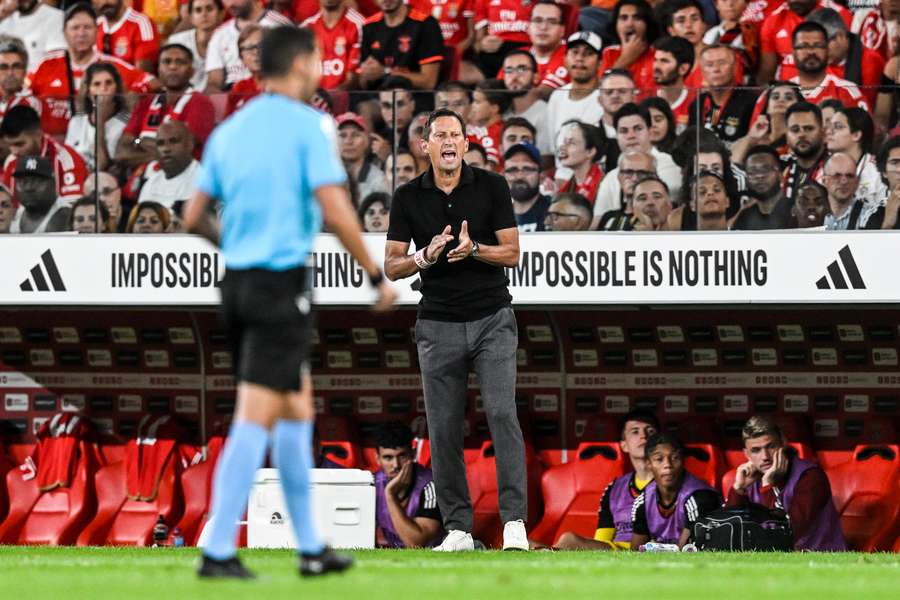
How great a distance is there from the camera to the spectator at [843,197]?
33.4 feet

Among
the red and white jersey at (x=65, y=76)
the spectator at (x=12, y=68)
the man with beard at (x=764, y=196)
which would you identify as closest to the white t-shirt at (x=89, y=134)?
the spectator at (x=12, y=68)

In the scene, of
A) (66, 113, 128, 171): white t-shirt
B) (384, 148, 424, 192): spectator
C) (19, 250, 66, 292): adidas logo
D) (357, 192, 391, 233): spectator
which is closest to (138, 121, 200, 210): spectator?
(66, 113, 128, 171): white t-shirt

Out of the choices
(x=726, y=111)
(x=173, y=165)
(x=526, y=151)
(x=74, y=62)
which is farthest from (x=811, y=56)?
(x=74, y=62)

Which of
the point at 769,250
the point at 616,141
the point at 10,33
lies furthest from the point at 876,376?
the point at 10,33

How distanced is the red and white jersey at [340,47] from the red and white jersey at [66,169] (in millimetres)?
2268

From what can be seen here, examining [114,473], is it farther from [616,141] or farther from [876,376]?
[876,376]

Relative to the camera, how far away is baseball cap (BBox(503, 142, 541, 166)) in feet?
35.0

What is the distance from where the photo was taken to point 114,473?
12.8 metres

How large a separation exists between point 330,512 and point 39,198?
3136 millimetres

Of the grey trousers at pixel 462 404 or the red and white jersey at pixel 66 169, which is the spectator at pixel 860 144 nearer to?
the grey trousers at pixel 462 404

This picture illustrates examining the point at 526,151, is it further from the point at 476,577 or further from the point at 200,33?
the point at 476,577

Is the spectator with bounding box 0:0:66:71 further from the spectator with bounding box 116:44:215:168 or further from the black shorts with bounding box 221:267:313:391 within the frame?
the black shorts with bounding box 221:267:313:391

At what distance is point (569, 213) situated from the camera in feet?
35.2

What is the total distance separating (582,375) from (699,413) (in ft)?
2.93
